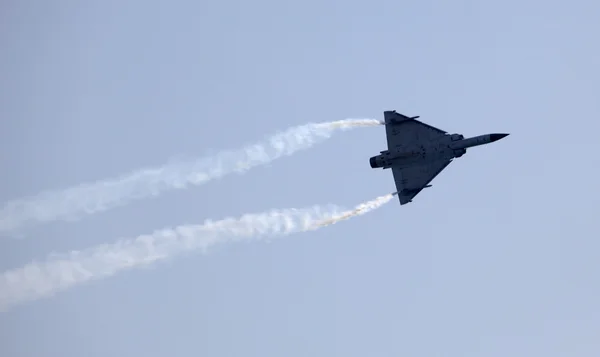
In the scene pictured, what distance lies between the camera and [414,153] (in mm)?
102000

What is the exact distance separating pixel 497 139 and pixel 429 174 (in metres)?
7.18

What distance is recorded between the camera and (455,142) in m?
101

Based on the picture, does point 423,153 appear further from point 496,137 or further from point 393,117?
point 496,137

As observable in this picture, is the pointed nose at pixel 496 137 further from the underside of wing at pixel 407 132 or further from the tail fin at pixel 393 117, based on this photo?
the tail fin at pixel 393 117

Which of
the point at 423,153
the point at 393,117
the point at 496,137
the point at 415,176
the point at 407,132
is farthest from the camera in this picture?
the point at 393,117

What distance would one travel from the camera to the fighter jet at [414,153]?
3994 inches

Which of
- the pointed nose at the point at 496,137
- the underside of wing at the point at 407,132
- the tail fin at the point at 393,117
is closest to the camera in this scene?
the pointed nose at the point at 496,137

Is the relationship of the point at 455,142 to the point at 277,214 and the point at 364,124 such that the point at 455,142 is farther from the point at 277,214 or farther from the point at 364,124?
the point at 277,214

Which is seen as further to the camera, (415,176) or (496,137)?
(415,176)

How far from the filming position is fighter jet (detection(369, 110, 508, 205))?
101 m

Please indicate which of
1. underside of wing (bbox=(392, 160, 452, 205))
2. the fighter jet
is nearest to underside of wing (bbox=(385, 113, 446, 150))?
the fighter jet

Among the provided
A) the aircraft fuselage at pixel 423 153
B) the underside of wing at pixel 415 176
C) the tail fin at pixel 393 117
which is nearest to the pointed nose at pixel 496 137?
the aircraft fuselage at pixel 423 153

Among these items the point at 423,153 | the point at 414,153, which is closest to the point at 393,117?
the point at 414,153

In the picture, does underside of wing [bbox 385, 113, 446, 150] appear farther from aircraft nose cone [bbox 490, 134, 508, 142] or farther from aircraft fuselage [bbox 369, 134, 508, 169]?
aircraft nose cone [bbox 490, 134, 508, 142]
